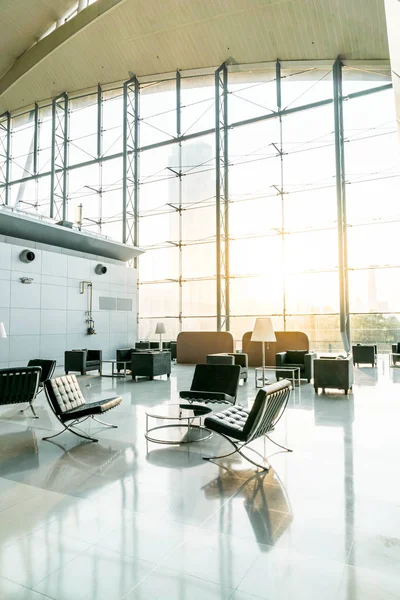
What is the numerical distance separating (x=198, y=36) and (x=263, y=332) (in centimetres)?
1089

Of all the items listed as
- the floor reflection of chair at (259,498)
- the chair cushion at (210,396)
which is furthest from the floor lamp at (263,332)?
the floor reflection of chair at (259,498)

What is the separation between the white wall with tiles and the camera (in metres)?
11.0

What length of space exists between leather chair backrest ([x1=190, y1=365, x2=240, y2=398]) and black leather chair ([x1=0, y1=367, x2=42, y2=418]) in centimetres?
220

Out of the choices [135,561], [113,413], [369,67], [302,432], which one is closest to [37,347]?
[113,413]

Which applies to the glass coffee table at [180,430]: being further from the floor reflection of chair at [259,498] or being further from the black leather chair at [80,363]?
the black leather chair at [80,363]

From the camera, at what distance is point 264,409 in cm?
366

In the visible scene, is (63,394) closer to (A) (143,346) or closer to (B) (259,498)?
(B) (259,498)

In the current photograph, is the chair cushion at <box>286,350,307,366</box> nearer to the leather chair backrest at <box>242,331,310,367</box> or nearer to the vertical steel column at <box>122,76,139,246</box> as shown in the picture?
the leather chair backrest at <box>242,331,310,367</box>

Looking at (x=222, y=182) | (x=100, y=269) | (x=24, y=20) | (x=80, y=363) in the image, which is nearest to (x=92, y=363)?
(x=80, y=363)

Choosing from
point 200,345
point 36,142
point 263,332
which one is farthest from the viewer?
point 36,142

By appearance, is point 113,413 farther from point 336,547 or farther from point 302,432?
point 336,547

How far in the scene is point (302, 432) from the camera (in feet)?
16.0

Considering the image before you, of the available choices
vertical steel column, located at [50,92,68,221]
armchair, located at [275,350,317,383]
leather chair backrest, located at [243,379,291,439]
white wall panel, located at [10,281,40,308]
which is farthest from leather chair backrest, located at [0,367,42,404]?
vertical steel column, located at [50,92,68,221]

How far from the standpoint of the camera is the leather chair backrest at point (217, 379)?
18.6 ft
